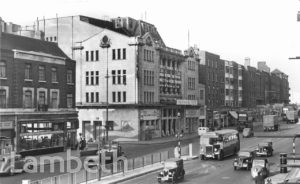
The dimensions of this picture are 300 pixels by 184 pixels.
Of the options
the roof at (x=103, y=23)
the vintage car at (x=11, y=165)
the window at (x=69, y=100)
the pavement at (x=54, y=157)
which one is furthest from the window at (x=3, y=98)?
the roof at (x=103, y=23)

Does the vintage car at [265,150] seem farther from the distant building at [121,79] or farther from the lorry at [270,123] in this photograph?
the lorry at [270,123]

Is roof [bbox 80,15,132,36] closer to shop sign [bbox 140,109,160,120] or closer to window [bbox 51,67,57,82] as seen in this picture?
shop sign [bbox 140,109,160,120]

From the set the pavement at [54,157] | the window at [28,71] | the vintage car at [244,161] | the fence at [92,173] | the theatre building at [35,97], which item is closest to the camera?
the fence at [92,173]

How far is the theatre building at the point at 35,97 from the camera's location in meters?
51.5

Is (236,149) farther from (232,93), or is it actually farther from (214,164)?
(232,93)

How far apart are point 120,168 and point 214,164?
10431 mm

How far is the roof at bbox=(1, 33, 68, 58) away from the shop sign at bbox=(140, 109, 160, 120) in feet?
69.6

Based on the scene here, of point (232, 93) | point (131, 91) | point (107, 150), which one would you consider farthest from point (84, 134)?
point (232, 93)

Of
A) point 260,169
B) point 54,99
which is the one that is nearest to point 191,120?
point 54,99

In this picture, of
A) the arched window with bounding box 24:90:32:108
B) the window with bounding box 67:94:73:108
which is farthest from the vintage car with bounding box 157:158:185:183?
the window with bounding box 67:94:73:108

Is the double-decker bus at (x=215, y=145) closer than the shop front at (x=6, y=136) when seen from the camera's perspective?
Yes

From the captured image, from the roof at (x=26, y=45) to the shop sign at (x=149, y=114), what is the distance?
69.6ft

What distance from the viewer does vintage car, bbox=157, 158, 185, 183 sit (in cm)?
3447

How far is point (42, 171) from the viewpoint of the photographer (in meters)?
41.5
